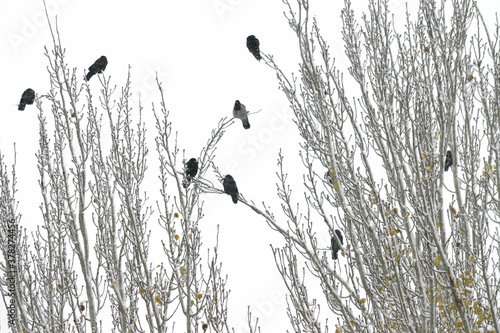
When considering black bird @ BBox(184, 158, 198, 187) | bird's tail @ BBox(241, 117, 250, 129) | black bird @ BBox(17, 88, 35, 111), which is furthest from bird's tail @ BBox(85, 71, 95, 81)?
bird's tail @ BBox(241, 117, 250, 129)

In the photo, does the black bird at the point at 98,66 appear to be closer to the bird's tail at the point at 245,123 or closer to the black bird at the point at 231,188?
the bird's tail at the point at 245,123

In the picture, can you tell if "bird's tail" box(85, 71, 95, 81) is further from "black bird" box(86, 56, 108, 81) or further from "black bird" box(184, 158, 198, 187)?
"black bird" box(184, 158, 198, 187)

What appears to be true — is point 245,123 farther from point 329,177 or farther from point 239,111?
point 329,177

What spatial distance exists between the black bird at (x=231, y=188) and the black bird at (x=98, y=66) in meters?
3.82

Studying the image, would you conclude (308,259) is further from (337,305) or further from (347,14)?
(347,14)

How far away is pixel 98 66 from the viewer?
868cm

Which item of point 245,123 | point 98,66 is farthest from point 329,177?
point 98,66

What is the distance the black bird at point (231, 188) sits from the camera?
583cm

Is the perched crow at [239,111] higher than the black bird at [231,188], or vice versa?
the perched crow at [239,111]

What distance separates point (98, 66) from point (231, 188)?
4.03m

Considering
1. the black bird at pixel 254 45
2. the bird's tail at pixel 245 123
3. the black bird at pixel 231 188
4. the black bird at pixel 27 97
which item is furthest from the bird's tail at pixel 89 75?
the black bird at pixel 231 188

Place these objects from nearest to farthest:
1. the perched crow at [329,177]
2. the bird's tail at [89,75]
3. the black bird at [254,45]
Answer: the perched crow at [329,177]
the black bird at [254,45]
the bird's tail at [89,75]

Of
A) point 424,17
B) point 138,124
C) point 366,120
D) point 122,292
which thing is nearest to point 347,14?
point 424,17

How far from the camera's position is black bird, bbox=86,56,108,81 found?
865 cm
